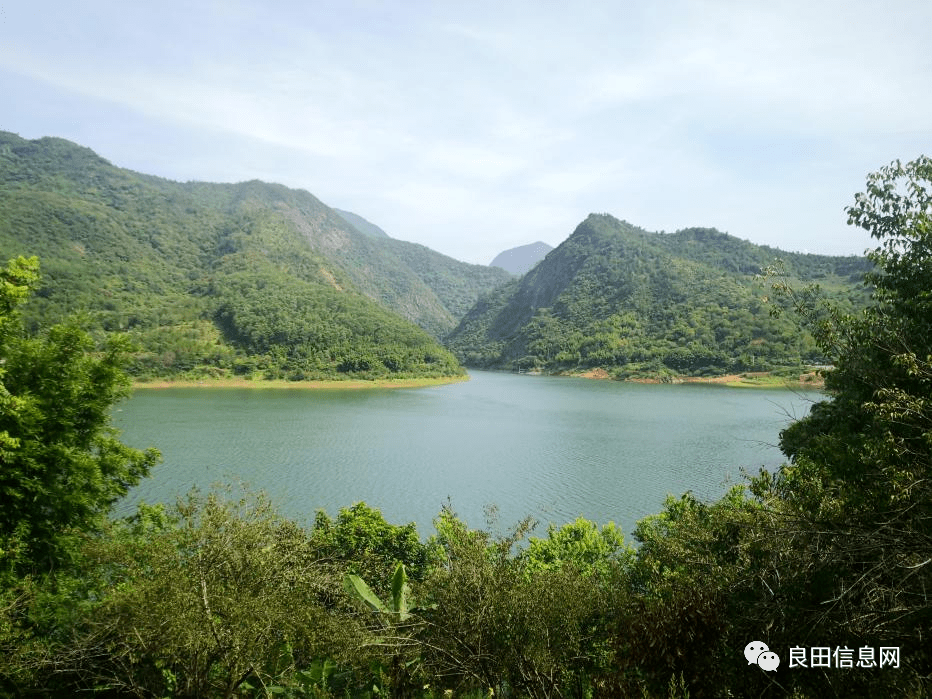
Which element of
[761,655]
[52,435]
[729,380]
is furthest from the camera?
[729,380]

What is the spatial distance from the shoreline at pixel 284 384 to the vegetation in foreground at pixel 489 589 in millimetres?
77225

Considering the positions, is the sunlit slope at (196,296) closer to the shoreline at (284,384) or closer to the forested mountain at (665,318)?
the shoreline at (284,384)

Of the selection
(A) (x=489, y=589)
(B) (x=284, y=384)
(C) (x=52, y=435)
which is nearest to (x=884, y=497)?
(A) (x=489, y=589)

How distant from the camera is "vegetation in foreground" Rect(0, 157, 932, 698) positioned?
5891mm

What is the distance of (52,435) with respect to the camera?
12.9m

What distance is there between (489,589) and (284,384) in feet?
305

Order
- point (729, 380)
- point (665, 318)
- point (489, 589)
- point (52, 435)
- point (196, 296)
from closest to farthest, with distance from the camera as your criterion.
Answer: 1. point (489, 589)
2. point (52, 435)
3. point (729, 380)
4. point (196, 296)
5. point (665, 318)

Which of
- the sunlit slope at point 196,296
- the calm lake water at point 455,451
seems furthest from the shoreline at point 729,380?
the sunlit slope at point 196,296

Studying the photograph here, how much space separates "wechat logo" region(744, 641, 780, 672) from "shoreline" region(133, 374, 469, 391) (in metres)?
89.0

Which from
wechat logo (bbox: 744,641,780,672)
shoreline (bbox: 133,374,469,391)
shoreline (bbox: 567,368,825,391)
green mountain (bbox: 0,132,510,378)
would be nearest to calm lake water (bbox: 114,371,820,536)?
wechat logo (bbox: 744,641,780,672)

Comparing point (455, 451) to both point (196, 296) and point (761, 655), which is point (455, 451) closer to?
point (761, 655)

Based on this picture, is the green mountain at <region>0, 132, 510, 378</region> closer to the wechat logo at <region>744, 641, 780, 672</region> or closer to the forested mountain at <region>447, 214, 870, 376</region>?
the forested mountain at <region>447, 214, 870, 376</region>

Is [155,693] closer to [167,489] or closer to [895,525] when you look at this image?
[895,525]

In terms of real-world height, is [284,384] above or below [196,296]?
below
